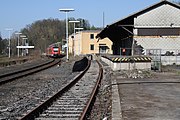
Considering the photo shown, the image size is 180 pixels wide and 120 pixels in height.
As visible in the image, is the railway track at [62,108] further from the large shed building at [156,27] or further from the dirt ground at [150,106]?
the large shed building at [156,27]

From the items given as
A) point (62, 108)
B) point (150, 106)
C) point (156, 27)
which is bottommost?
point (62, 108)

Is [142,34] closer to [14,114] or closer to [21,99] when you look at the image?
[21,99]

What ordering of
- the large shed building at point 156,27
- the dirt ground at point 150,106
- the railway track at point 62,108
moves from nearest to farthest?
the dirt ground at point 150,106, the railway track at point 62,108, the large shed building at point 156,27

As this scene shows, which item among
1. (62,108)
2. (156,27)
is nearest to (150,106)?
(62,108)

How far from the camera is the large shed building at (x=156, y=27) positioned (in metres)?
39.0

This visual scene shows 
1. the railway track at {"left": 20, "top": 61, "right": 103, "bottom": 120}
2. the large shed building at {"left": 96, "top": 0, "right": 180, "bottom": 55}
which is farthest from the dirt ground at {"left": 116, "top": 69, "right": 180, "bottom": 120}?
the large shed building at {"left": 96, "top": 0, "right": 180, "bottom": 55}

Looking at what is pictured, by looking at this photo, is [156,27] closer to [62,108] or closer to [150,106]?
[150,106]

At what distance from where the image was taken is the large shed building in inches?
1537

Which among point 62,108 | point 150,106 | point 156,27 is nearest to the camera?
point 150,106

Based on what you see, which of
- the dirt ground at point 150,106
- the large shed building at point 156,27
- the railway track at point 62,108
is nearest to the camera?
the dirt ground at point 150,106

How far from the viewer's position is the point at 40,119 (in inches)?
347

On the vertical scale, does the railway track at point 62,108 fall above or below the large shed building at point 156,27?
below

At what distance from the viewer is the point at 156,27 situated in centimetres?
3997

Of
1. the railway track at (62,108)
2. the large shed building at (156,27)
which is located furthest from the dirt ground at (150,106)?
the large shed building at (156,27)
